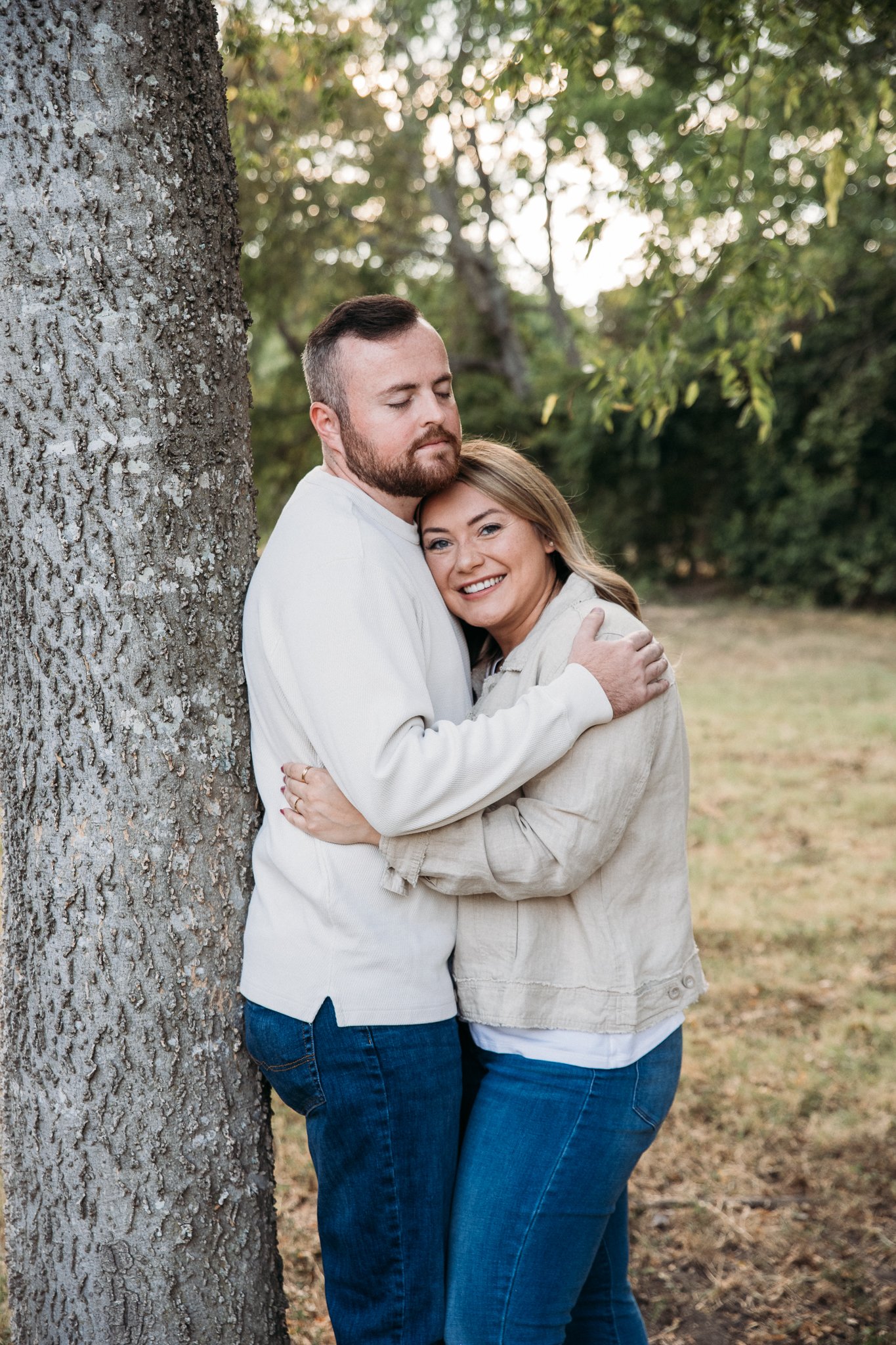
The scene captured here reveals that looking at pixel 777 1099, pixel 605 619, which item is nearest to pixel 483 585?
pixel 605 619

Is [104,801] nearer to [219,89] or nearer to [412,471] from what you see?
[412,471]

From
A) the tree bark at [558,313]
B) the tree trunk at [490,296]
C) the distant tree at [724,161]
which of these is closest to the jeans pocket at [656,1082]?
the distant tree at [724,161]

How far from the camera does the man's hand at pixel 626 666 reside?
204 cm

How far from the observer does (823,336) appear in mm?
15641

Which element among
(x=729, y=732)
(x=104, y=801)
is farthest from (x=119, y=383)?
(x=729, y=732)

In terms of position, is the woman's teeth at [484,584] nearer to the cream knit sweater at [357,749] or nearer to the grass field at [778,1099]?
the cream knit sweater at [357,749]

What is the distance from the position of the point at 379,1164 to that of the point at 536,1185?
289 millimetres

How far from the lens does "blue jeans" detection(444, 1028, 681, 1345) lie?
1.95 meters

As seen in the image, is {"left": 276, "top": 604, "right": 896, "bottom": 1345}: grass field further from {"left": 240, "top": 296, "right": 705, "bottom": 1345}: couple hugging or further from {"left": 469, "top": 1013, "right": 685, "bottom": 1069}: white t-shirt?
{"left": 469, "top": 1013, "right": 685, "bottom": 1069}: white t-shirt

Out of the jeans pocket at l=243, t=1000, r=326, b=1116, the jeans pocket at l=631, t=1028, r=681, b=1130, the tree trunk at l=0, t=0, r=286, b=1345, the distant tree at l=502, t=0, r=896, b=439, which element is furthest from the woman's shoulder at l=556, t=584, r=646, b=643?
the distant tree at l=502, t=0, r=896, b=439

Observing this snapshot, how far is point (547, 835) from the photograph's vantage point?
6.48ft

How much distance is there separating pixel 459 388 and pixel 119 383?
17877 millimetres

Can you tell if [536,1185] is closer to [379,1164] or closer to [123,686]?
[379,1164]

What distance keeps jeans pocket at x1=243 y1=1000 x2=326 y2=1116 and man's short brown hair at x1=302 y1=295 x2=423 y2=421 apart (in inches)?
46.6
